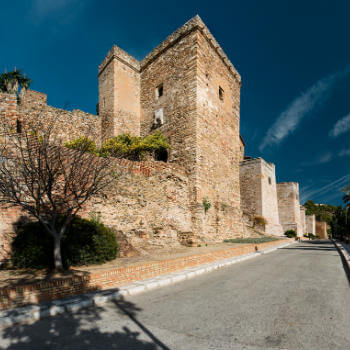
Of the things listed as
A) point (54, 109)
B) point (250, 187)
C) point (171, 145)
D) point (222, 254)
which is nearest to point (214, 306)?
point (222, 254)

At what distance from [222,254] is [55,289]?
21.6 ft

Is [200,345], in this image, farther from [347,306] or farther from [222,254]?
[222,254]

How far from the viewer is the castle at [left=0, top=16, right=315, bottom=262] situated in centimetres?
1032

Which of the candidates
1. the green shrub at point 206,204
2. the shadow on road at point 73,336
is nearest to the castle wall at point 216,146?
the green shrub at point 206,204

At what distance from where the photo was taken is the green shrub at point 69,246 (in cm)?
567

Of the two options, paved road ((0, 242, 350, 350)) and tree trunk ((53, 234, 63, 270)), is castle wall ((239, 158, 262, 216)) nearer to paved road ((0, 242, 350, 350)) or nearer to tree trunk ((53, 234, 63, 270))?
paved road ((0, 242, 350, 350))

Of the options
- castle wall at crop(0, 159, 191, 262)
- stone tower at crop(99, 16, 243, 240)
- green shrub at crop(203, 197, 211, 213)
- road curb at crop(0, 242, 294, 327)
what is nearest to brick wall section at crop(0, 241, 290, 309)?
road curb at crop(0, 242, 294, 327)

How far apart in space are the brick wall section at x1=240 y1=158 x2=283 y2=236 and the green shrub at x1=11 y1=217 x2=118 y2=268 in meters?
20.1

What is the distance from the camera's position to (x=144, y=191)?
1069 cm

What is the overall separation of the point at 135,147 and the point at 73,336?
11.7 metres

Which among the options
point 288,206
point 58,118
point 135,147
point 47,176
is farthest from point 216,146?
point 288,206

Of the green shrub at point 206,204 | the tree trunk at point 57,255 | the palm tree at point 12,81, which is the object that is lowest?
the tree trunk at point 57,255

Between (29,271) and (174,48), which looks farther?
(174,48)

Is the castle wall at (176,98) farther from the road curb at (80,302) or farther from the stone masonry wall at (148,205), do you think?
the road curb at (80,302)
